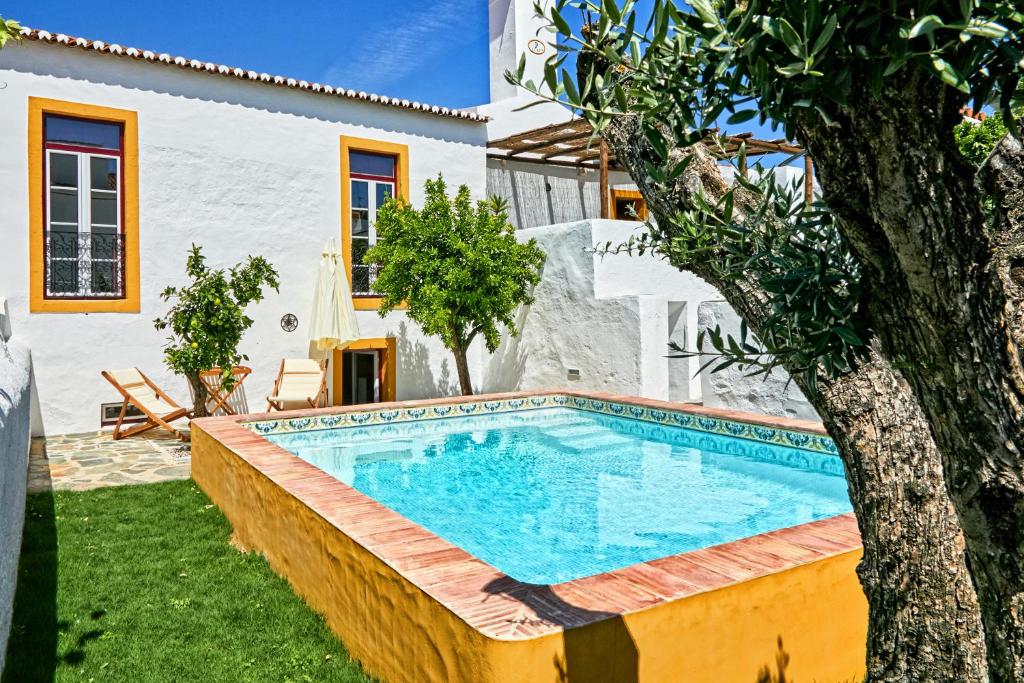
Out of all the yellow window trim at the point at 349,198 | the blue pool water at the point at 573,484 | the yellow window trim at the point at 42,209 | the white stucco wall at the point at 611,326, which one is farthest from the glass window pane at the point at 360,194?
the blue pool water at the point at 573,484

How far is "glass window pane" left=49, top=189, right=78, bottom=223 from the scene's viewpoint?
1072 cm

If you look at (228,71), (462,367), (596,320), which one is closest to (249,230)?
(228,71)

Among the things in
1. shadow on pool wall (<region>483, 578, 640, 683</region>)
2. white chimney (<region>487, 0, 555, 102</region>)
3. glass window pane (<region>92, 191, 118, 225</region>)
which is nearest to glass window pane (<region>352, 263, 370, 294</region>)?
glass window pane (<region>92, 191, 118, 225</region>)

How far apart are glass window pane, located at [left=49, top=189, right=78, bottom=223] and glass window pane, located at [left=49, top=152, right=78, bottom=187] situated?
0.42ft

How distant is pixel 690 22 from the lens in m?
1.34

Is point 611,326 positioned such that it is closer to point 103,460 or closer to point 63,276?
point 103,460

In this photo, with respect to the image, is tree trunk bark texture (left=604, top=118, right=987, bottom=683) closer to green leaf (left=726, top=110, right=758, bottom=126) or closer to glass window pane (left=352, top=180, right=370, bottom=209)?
green leaf (left=726, top=110, right=758, bottom=126)

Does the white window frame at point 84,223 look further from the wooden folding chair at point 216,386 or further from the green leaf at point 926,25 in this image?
the green leaf at point 926,25

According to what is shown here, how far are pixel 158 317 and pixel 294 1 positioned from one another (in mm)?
9603

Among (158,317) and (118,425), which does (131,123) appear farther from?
(118,425)

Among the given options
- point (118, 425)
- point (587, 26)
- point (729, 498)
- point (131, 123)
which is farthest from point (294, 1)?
point (587, 26)

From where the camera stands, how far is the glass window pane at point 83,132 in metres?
10.7

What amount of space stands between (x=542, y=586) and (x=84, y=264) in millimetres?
10130

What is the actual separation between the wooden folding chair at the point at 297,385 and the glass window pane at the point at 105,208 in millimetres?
3215
